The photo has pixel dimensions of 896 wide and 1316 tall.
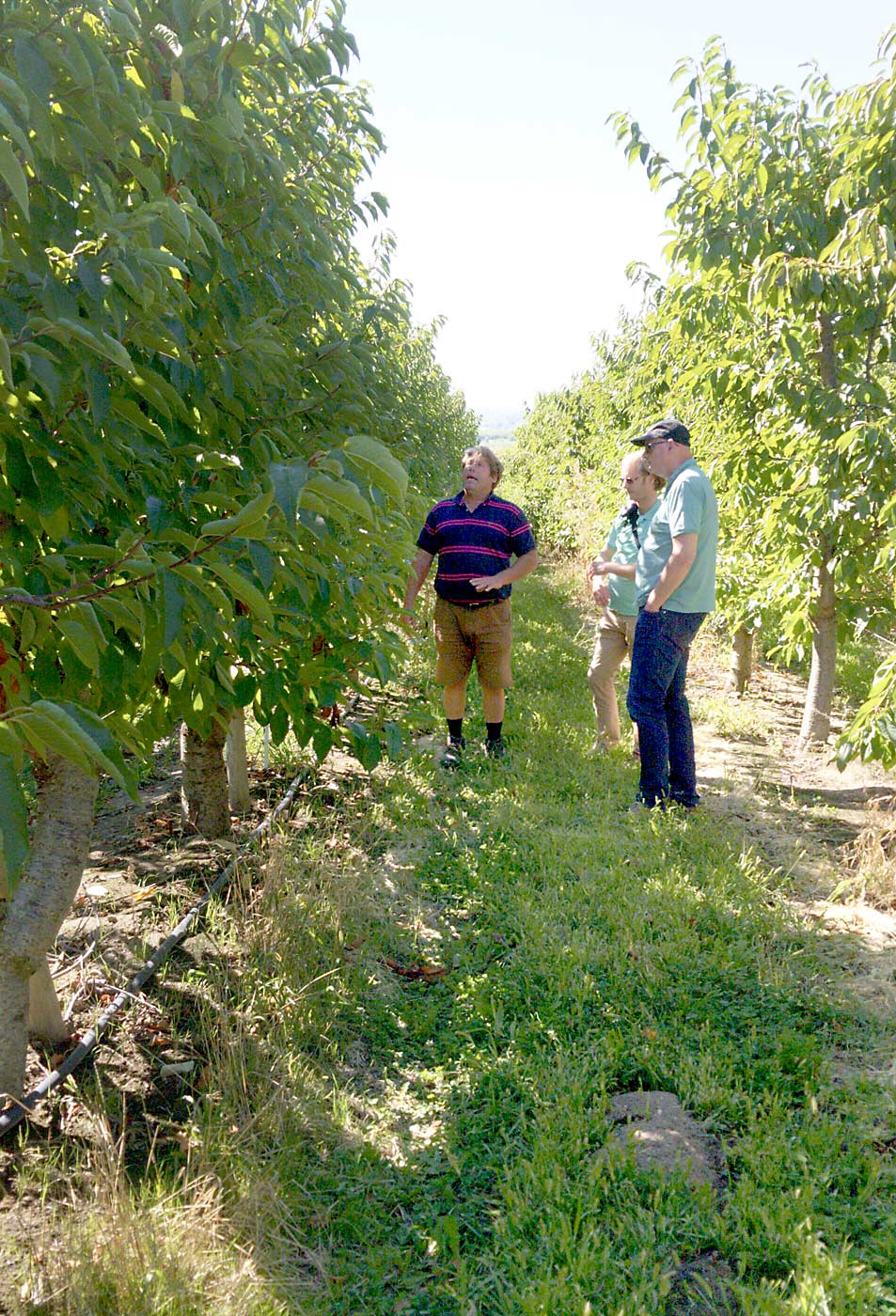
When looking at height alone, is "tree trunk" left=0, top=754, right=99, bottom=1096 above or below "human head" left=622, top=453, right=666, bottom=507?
below

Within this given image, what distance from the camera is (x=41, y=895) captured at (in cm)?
239

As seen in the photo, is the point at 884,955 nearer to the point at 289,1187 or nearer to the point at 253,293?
the point at 289,1187

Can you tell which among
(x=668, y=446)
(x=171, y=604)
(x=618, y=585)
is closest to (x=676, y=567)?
(x=668, y=446)

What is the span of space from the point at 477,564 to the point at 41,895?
→ 313 cm

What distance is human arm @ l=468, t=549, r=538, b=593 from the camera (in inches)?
193

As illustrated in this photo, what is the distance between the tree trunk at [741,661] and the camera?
732 cm

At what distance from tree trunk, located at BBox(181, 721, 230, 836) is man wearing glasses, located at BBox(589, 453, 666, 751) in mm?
2362

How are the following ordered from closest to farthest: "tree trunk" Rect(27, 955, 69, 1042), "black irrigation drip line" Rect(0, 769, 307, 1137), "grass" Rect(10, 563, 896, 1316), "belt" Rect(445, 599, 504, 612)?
"grass" Rect(10, 563, 896, 1316)
"black irrigation drip line" Rect(0, 769, 307, 1137)
"tree trunk" Rect(27, 955, 69, 1042)
"belt" Rect(445, 599, 504, 612)

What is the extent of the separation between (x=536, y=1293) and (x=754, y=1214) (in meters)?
0.57

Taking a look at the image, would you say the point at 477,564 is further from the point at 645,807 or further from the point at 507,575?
the point at 645,807

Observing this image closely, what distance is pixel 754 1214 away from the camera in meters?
2.10

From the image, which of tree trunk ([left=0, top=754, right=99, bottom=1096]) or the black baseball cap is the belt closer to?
the black baseball cap

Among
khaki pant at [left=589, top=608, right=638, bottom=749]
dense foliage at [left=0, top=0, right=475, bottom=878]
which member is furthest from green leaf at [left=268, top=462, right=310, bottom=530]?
khaki pant at [left=589, top=608, right=638, bottom=749]

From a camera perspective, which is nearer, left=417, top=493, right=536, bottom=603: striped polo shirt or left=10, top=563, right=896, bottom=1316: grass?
left=10, top=563, right=896, bottom=1316: grass
